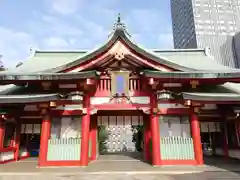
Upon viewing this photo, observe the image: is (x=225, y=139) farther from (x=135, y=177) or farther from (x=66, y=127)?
(x=66, y=127)

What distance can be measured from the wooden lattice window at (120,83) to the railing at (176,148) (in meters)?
3.59

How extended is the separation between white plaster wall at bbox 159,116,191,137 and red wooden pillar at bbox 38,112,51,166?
21.5ft

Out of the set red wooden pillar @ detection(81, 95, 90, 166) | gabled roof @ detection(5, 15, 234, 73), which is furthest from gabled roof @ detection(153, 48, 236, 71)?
red wooden pillar @ detection(81, 95, 90, 166)

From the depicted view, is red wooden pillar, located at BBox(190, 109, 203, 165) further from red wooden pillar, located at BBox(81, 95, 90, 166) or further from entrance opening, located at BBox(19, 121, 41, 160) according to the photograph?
entrance opening, located at BBox(19, 121, 41, 160)

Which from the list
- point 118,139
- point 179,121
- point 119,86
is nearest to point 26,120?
point 119,86

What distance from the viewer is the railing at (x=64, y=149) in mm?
11617

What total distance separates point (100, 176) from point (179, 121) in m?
6.01

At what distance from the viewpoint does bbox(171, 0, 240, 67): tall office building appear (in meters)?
99.3

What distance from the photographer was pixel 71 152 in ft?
38.3

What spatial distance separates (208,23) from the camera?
105688mm

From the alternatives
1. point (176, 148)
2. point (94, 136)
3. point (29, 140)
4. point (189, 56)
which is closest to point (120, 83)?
point (94, 136)

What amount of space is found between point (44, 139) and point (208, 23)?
112 meters

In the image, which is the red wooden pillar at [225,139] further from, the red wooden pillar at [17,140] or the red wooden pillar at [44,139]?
the red wooden pillar at [17,140]

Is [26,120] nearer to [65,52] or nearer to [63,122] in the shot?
[63,122]
